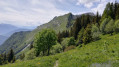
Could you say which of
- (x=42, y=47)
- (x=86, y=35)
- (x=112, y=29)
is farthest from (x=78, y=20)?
(x=42, y=47)

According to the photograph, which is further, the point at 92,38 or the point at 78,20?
the point at 78,20

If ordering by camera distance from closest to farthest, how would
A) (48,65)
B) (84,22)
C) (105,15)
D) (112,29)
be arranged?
1. (48,65)
2. (112,29)
3. (105,15)
4. (84,22)

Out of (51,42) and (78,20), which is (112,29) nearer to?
(51,42)

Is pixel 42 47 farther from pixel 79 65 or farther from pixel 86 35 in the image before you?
pixel 79 65

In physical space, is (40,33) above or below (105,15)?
below

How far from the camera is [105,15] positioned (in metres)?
71.9

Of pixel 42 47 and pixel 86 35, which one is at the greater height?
pixel 86 35

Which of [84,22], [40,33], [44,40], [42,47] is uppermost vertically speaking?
[84,22]

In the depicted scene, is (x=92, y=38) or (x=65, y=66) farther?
(x=92, y=38)

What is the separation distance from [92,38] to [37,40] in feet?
89.6

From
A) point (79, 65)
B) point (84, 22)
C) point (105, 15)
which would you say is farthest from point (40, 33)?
point (84, 22)

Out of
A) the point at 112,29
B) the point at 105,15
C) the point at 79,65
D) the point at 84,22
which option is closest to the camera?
the point at 79,65

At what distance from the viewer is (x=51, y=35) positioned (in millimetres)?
46406

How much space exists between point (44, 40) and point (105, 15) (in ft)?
172
